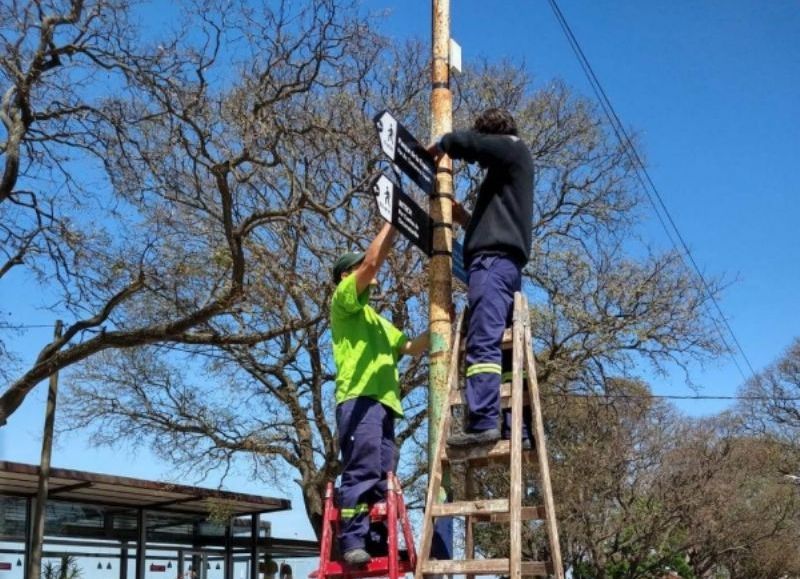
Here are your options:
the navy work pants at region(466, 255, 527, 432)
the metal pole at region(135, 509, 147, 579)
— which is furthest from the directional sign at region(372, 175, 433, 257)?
Result: the metal pole at region(135, 509, 147, 579)

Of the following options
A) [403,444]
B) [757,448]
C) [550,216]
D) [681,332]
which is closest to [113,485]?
[403,444]

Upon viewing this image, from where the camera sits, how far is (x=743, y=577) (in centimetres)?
3803

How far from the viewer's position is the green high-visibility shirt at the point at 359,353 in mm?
5379

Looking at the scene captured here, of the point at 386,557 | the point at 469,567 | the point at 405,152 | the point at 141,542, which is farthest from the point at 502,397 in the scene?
the point at 141,542

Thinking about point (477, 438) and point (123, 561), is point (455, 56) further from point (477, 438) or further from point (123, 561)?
point (123, 561)

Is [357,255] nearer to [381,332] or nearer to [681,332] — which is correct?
[381,332]

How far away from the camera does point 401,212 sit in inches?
213

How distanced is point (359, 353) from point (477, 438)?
1037 mm

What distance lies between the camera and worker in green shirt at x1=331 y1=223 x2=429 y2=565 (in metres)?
5.12

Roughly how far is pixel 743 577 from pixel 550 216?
984 inches

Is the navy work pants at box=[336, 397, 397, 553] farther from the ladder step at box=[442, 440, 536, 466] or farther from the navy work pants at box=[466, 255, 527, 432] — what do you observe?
the navy work pants at box=[466, 255, 527, 432]

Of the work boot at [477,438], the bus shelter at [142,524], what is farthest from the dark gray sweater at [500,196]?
the bus shelter at [142,524]

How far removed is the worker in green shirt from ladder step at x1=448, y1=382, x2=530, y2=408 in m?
0.48

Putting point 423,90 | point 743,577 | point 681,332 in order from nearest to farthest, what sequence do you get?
point 423,90 < point 681,332 < point 743,577
